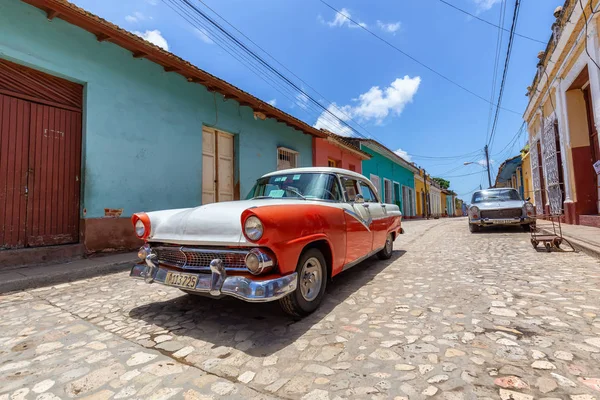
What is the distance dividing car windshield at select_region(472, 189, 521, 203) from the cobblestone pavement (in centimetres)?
594

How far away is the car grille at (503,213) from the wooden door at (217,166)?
7111 mm

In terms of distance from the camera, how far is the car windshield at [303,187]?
3262mm

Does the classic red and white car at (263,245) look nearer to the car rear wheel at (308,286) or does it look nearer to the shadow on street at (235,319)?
the car rear wheel at (308,286)

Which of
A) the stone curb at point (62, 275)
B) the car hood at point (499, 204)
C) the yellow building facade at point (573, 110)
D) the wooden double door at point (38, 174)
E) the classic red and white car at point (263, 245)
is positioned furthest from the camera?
the car hood at point (499, 204)

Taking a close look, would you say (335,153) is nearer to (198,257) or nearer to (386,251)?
Answer: (386,251)

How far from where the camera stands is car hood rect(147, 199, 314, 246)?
7.55 feet

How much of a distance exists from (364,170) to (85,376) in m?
16.1

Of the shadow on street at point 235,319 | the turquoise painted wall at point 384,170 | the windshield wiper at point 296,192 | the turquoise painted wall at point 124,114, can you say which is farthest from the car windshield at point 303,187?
the turquoise painted wall at point 384,170

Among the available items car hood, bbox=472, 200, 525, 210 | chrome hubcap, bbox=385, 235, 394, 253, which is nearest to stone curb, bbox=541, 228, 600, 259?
car hood, bbox=472, 200, 525, 210

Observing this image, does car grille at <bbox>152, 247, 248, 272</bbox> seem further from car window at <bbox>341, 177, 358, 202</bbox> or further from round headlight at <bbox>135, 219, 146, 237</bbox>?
car window at <bbox>341, 177, 358, 202</bbox>

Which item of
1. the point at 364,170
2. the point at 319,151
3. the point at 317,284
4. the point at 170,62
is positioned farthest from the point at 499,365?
the point at 364,170

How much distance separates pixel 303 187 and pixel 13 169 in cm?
441

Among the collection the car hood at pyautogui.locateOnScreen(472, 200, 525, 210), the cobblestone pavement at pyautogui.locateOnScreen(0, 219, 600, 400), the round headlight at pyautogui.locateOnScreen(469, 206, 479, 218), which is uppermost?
the car hood at pyautogui.locateOnScreen(472, 200, 525, 210)

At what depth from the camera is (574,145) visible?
8.02 metres
